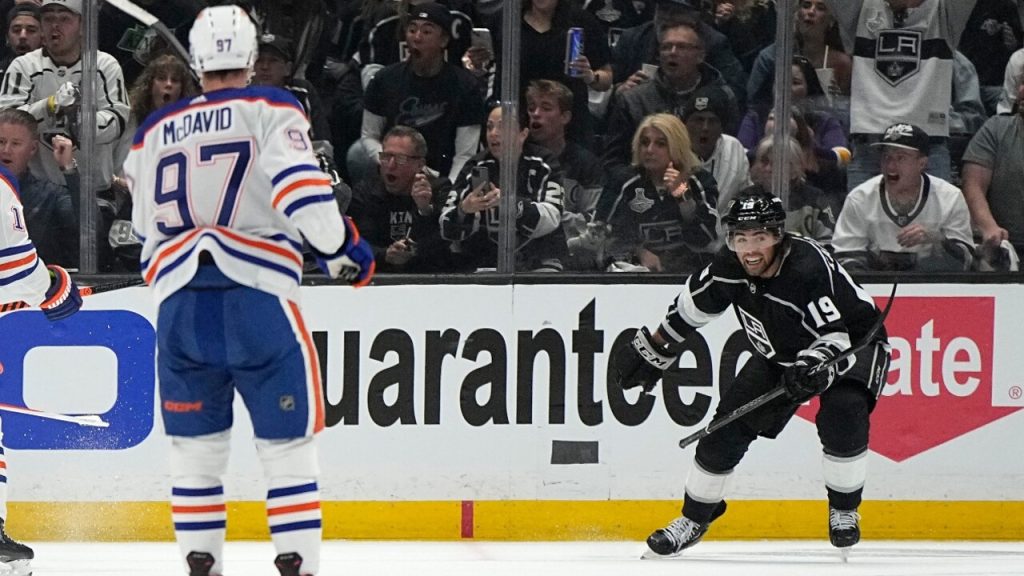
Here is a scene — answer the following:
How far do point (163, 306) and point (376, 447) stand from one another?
185 centimetres

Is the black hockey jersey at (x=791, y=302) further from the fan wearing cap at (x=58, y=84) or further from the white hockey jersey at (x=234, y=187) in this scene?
the fan wearing cap at (x=58, y=84)

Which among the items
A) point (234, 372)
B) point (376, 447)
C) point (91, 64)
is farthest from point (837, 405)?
point (91, 64)

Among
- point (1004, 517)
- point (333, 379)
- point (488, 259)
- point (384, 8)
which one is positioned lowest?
point (1004, 517)

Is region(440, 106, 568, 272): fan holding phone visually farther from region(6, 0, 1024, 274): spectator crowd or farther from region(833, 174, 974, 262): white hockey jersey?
region(833, 174, 974, 262): white hockey jersey

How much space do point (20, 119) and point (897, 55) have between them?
2.83m

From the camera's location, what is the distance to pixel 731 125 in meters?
5.27

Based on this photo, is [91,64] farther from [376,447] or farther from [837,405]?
[837,405]

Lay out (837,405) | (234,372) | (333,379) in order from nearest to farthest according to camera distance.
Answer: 1. (234,372)
2. (837,405)
3. (333,379)

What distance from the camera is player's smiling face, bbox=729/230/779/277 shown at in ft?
14.3

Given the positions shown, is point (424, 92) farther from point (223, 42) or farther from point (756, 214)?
point (223, 42)

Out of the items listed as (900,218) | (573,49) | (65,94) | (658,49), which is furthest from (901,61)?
(65,94)

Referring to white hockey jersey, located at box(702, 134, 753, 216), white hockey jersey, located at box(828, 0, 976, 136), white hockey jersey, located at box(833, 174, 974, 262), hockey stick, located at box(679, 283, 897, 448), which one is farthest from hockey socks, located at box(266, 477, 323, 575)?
white hockey jersey, located at box(828, 0, 976, 136)

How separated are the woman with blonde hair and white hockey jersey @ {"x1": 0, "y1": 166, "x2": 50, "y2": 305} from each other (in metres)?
1.88

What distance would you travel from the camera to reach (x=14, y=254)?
13.6 feet
